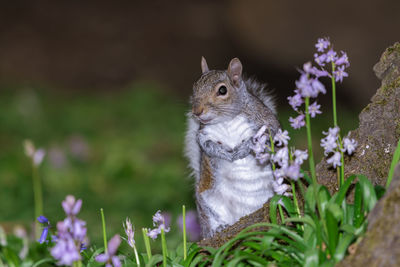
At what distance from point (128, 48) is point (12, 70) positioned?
118 inches

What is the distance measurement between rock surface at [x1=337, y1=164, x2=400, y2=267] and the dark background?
277 cm

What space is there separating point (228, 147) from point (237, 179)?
19 centimetres

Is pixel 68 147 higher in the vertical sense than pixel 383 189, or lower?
higher

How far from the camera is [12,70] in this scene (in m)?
15.8

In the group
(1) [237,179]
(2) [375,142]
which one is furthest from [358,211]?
(1) [237,179]

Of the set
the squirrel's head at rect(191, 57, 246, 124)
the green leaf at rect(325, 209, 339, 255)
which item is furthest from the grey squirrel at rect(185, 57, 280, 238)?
the green leaf at rect(325, 209, 339, 255)

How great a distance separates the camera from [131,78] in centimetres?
1582

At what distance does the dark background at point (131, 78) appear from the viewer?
739 centimetres

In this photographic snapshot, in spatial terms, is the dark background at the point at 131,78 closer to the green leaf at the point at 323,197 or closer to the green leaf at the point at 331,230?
the green leaf at the point at 323,197

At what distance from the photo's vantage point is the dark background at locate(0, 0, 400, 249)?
7.39 metres

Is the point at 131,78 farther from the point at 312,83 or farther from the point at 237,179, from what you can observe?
the point at 312,83

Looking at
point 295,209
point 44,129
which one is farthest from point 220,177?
point 44,129

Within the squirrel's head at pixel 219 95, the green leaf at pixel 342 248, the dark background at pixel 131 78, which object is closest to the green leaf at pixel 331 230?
the green leaf at pixel 342 248

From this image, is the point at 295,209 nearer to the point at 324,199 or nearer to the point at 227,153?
the point at 324,199
